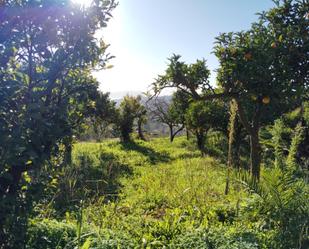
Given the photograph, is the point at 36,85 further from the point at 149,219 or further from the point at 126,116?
the point at 126,116

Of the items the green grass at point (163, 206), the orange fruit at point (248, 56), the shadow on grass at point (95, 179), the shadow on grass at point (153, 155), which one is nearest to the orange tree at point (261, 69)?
the orange fruit at point (248, 56)

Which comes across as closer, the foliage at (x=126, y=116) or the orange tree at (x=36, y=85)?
the orange tree at (x=36, y=85)

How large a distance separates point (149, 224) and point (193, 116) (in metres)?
15.9

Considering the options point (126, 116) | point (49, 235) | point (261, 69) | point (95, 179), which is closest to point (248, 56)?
point (261, 69)

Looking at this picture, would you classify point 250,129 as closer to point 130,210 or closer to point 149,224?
point 130,210

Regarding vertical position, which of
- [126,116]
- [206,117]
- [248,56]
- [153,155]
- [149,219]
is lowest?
[149,219]

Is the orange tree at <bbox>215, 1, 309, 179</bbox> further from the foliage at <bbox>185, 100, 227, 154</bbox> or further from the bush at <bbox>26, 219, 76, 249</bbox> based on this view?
the foliage at <bbox>185, 100, 227, 154</bbox>

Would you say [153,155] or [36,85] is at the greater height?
[36,85]

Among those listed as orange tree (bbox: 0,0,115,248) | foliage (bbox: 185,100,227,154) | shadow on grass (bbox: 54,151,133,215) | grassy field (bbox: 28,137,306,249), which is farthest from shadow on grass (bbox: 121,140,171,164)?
orange tree (bbox: 0,0,115,248)

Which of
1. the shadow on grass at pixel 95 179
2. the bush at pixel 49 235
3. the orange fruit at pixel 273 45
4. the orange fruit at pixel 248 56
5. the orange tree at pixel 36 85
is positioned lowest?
the shadow on grass at pixel 95 179

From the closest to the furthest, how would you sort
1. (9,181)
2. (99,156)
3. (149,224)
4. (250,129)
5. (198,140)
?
(9,181) < (149,224) < (250,129) < (99,156) < (198,140)

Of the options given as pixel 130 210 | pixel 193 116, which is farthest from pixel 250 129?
pixel 193 116

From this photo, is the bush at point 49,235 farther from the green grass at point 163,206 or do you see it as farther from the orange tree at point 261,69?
the orange tree at point 261,69

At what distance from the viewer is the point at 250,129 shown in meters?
7.70
